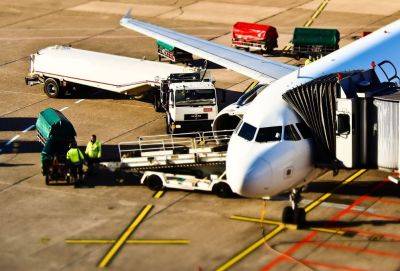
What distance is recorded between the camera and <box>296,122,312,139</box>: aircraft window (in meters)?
32.8

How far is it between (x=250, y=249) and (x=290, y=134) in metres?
4.58

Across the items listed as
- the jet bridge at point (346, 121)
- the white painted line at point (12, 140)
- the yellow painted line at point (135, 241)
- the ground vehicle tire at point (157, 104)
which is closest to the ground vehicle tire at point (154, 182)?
the yellow painted line at point (135, 241)

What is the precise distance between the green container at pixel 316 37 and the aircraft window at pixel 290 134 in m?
26.6

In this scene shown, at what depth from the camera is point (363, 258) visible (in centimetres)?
3141

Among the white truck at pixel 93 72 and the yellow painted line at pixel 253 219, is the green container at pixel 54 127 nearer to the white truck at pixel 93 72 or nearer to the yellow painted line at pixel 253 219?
the white truck at pixel 93 72

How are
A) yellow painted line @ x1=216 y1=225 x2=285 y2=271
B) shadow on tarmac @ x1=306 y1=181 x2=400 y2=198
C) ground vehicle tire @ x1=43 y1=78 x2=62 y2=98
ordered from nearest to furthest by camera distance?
yellow painted line @ x1=216 y1=225 x2=285 y2=271, shadow on tarmac @ x1=306 y1=181 x2=400 y2=198, ground vehicle tire @ x1=43 y1=78 x2=62 y2=98

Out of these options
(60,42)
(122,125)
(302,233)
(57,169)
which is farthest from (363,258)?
(60,42)

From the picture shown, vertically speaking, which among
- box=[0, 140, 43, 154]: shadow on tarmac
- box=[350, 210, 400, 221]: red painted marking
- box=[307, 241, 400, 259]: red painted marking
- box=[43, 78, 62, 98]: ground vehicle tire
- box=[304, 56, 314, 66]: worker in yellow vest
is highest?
box=[304, 56, 314, 66]: worker in yellow vest

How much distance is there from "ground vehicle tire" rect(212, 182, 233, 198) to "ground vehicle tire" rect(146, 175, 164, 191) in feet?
8.87

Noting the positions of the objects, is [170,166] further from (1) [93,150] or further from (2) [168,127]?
(2) [168,127]

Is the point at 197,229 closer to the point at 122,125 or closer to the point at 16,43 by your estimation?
the point at 122,125

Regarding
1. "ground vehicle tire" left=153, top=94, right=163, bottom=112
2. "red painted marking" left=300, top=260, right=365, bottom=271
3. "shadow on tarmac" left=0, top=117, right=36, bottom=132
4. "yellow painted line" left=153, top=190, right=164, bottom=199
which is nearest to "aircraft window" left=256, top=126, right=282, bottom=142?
"red painted marking" left=300, top=260, right=365, bottom=271

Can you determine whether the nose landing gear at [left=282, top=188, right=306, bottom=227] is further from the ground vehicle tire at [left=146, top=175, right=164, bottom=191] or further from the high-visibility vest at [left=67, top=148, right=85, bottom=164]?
the high-visibility vest at [left=67, top=148, right=85, bottom=164]

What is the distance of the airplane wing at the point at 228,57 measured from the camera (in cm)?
4666
